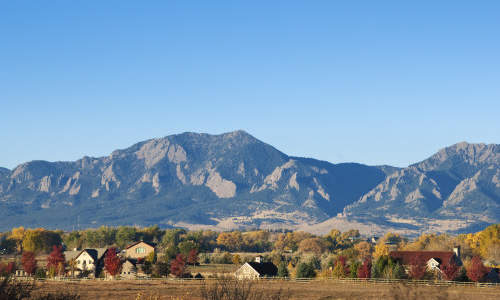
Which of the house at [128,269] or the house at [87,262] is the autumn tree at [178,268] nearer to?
the house at [128,269]

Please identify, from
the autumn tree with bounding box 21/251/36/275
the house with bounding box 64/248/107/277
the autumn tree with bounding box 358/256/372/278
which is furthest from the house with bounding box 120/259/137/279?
the autumn tree with bounding box 358/256/372/278

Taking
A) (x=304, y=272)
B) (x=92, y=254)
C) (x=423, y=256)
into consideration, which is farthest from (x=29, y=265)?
(x=423, y=256)

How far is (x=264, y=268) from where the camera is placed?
120375 mm

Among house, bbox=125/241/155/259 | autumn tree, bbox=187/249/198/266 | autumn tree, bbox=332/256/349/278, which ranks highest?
house, bbox=125/241/155/259

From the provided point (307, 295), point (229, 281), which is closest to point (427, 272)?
point (307, 295)

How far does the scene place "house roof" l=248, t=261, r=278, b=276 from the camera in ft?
384

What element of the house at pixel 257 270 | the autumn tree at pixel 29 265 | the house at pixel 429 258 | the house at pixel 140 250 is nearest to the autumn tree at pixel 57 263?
the autumn tree at pixel 29 265

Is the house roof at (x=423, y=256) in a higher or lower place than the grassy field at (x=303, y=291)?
higher

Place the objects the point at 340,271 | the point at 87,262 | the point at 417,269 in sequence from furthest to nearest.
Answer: the point at 87,262
the point at 340,271
the point at 417,269

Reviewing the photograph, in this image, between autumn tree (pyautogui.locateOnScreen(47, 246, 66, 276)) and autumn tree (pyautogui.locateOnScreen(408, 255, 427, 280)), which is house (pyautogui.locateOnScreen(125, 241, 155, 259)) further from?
autumn tree (pyautogui.locateOnScreen(408, 255, 427, 280))

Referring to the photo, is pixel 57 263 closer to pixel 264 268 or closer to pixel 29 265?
pixel 29 265

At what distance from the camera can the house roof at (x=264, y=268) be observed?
117000mm

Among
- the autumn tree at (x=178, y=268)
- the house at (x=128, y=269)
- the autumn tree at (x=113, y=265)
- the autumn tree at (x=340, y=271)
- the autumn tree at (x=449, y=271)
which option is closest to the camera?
the autumn tree at (x=449, y=271)

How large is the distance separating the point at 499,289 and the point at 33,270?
7501 cm
